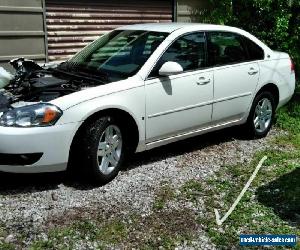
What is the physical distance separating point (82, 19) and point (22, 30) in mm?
1235

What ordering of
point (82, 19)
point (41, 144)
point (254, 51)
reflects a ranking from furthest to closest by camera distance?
point (82, 19) → point (254, 51) → point (41, 144)

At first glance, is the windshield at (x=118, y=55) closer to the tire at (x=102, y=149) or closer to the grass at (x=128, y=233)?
the tire at (x=102, y=149)

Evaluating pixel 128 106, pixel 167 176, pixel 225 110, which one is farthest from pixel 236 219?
pixel 225 110

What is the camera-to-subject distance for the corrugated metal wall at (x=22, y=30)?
7.48m

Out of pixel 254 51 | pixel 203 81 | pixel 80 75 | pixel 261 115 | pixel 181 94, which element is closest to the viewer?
pixel 80 75

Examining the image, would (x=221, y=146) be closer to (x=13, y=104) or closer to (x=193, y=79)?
(x=193, y=79)

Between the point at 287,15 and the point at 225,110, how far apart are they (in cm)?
492

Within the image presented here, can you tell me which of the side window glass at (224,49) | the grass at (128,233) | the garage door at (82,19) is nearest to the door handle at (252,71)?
the side window glass at (224,49)

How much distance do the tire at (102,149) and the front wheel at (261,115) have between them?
222 centimetres

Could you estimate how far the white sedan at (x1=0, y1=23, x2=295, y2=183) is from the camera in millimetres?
4344

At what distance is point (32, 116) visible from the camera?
4293 mm

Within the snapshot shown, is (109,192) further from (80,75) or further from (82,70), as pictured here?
(82,70)

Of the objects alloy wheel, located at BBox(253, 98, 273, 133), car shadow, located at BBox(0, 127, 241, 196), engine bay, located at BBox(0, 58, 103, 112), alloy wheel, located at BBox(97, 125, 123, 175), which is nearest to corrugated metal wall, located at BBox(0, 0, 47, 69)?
engine bay, located at BBox(0, 58, 103, 112)

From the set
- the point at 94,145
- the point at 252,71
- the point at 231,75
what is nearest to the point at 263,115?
the point at 252,71
